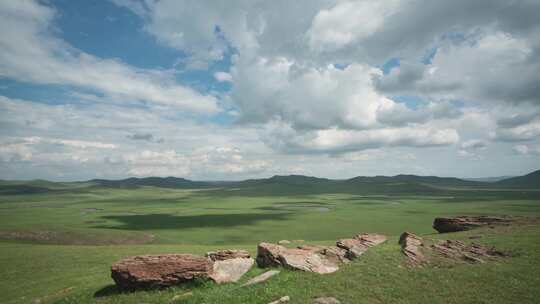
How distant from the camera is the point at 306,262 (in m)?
25.6

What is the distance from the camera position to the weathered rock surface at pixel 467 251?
86.4 ft

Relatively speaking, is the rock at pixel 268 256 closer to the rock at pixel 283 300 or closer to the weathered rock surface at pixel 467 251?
the rock at pixel 283 300

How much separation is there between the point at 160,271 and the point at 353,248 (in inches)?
753

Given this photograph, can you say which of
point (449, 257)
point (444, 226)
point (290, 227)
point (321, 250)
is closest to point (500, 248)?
point (449, 257)

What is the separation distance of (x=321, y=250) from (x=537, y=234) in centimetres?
2536

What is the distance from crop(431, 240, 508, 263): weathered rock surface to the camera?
86.4ft

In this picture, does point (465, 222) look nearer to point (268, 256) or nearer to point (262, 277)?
point (268, 256)

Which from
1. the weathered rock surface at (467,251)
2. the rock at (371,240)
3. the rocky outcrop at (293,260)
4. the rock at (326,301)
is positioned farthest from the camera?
the rock at (371,240)

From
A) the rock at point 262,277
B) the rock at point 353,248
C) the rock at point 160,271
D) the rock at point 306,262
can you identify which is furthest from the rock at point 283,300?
the rock at point 353,248

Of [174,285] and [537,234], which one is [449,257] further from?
[174,285]

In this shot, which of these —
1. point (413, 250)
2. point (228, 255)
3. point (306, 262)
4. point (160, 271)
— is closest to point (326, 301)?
point (306, 262)

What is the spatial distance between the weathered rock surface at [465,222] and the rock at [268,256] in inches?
1395

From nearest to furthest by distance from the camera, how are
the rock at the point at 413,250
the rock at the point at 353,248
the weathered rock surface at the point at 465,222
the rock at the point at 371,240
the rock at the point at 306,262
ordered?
the rock at the point at 306,262 < the rock at the point at 413,250 < the rock at the point at 353,248 < the rock at the point at 371,240 < the weathered rock surface at the point at 465,222

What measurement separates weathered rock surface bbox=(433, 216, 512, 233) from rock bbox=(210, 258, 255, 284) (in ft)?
124
